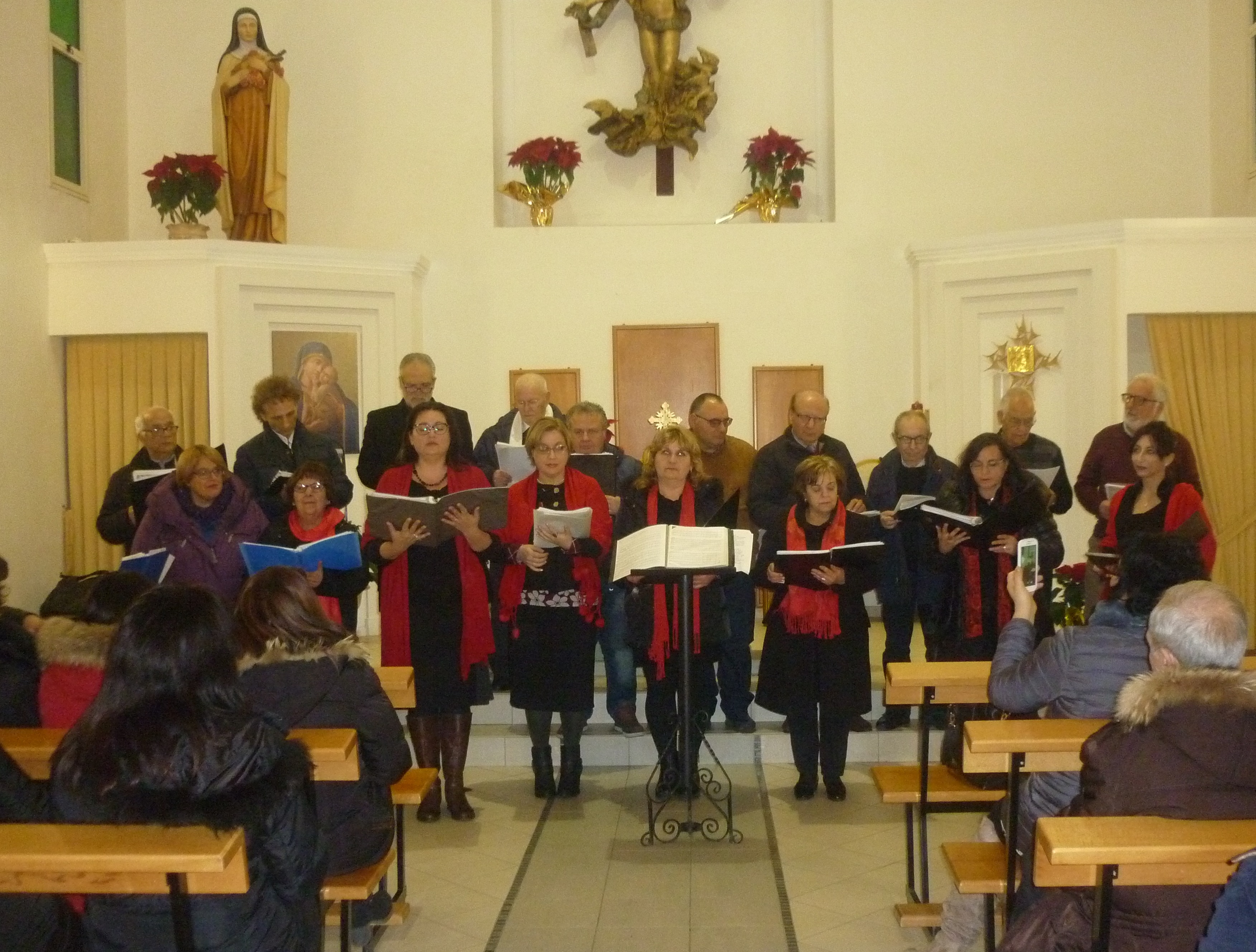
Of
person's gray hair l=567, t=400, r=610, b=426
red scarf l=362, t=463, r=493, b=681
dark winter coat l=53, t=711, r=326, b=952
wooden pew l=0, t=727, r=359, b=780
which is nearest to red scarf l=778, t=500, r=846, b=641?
person's gray hair l=567, t=400, r=610, b=426

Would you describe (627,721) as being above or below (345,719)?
below

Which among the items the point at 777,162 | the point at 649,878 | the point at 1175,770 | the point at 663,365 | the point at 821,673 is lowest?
the point at 649,878

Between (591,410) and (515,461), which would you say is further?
(515,461)

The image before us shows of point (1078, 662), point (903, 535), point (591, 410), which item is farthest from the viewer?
point (903, 535)

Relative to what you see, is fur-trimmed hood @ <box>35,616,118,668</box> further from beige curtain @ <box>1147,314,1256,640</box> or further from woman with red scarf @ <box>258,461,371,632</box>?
beige curtain @ <box>1147,314,1256,640</box>

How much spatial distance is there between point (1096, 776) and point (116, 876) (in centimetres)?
183

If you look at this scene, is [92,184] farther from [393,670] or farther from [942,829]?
[942,829]

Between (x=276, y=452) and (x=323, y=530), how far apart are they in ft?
2.92

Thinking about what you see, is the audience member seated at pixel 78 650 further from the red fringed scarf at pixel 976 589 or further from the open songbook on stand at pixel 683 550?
the red fringed scarf at pixel 976 589

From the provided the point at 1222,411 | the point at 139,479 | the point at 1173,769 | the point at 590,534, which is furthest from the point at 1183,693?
the point at 1222,411

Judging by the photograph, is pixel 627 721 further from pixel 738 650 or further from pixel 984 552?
pixel 984 552

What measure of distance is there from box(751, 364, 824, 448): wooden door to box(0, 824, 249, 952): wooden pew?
6386 mm

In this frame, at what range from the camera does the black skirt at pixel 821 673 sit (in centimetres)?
506

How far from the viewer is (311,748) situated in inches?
115
